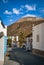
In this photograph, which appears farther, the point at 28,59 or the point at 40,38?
the point at 40,38

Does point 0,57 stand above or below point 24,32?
below

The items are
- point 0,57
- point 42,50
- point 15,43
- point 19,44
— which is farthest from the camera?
point 15,43

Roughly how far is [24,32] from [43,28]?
60.3 ft

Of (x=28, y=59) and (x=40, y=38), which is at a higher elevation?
(x=40, y=38)

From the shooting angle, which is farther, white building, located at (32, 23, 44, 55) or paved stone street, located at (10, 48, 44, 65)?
white building, located at (32, 23, 44, 55)

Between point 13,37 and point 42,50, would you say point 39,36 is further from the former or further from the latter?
point 13,37

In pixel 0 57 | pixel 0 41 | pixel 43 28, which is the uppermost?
pixel 43 28

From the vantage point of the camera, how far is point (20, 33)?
34.2m

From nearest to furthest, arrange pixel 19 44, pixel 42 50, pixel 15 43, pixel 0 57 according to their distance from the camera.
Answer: pixel 0 57 < pixel 42 50 < pixel 19 44 < pixel 15 43

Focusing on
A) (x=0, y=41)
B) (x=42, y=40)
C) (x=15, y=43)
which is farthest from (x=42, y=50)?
(x=15, y=43)

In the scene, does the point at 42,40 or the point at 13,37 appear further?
the point at 13,37

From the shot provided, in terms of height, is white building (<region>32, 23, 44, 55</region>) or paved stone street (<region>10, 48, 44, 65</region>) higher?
white building (<region>32, 23, 44, 55</region>)

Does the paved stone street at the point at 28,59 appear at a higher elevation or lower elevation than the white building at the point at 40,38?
lower

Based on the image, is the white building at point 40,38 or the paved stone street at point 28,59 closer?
the paved stone street at point 28,59
